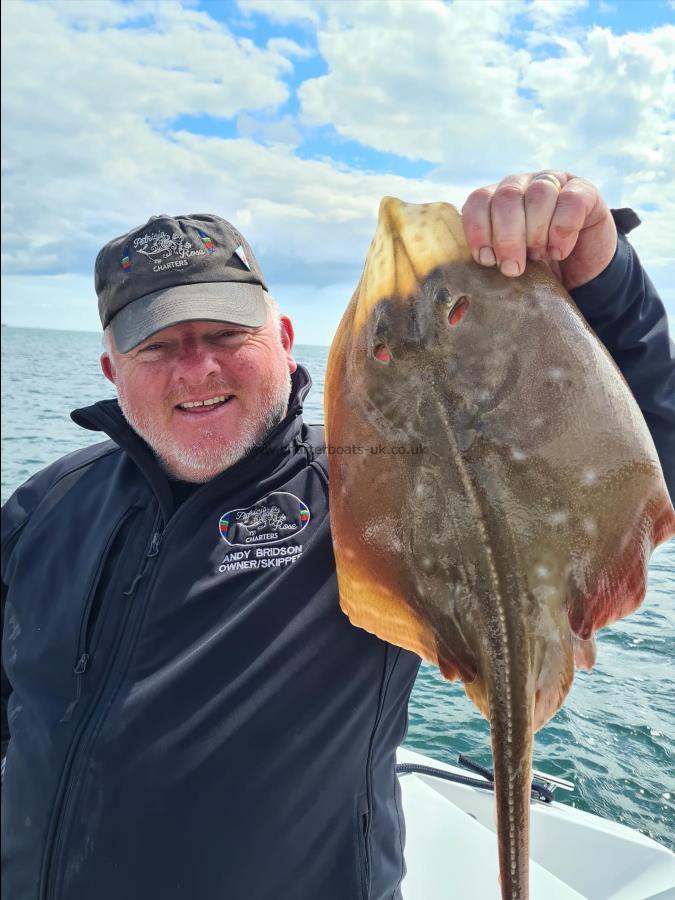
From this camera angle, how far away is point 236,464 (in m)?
2.31

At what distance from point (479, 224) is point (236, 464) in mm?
1209

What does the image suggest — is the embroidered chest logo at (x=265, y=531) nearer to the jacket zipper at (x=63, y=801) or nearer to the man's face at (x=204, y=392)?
the man's face at (x=204, y=392)

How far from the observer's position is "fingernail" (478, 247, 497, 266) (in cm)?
148

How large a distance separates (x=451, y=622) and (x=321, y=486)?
35.4 inches

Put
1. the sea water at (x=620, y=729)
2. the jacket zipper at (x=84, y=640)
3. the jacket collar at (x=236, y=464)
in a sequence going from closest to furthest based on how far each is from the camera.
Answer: the jacket zipper at (x=84, y=640), the jacket collar at (x=236, y=464), the sea water at (x=620, y=729)

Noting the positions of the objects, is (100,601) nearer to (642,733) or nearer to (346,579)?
(346,579)

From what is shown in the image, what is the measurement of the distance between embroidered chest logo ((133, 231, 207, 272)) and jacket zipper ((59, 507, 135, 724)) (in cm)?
101

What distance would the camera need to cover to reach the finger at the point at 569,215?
1475 millimetres

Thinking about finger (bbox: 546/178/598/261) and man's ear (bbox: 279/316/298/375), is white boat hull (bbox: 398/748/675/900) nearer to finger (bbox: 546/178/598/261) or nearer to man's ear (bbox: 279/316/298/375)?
man's ear (bbox: 279/316/298/375)

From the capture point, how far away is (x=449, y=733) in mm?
4359

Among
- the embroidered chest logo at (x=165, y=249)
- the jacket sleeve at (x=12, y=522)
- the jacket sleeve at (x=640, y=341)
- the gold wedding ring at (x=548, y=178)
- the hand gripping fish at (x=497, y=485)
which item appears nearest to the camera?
the hand gripping fish at (x=497, y=485)

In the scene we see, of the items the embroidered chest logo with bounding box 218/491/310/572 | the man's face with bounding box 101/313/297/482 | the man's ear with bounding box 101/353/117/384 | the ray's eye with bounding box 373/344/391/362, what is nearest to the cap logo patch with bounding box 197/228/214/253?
the man's face with bounding box 101/313/297/482

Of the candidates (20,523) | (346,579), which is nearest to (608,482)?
(346,579)

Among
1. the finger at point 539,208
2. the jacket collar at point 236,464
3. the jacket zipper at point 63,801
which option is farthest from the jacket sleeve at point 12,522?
the finger at point 539,208
